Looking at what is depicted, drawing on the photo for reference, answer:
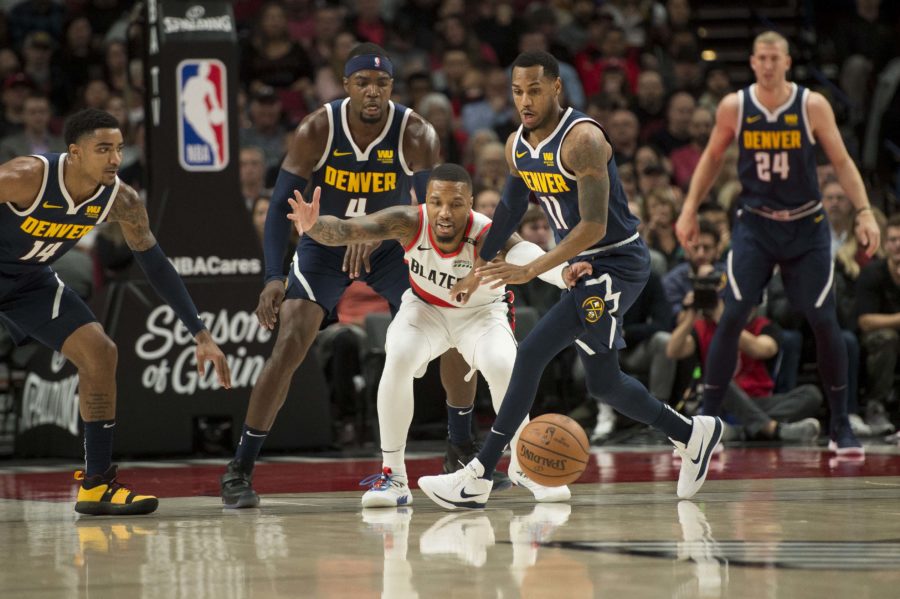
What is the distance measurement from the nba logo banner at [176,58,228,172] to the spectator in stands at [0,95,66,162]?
120 inches

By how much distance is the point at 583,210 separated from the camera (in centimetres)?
566

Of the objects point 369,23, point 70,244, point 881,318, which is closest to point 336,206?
point 70,244

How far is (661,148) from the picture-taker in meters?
13.0

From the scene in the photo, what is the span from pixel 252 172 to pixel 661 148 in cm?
407

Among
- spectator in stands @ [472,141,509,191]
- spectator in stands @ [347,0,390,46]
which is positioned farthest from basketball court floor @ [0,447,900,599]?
spectator in stands @ [347,0,390,46]

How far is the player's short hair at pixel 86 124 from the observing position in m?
5.91

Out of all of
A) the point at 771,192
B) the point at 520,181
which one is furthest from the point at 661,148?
the point at 520,181

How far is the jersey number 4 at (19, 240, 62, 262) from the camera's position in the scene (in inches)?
240

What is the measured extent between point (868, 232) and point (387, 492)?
3.19m

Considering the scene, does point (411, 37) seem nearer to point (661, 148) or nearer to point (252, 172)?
point (661, 148)

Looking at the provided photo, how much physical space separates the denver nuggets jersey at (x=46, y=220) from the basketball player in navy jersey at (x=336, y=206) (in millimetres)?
791

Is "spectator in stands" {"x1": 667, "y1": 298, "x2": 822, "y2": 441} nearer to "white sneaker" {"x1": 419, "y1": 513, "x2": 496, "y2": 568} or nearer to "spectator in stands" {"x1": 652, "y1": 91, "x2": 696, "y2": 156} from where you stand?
"spectator in stands" {"x1": 652, "y1": 91, "x2": 696, "y2": 156}

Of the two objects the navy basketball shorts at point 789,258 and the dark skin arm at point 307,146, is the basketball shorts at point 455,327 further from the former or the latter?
the navy basketball shorts at point 789,258

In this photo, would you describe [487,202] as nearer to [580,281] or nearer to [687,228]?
[687,228]
